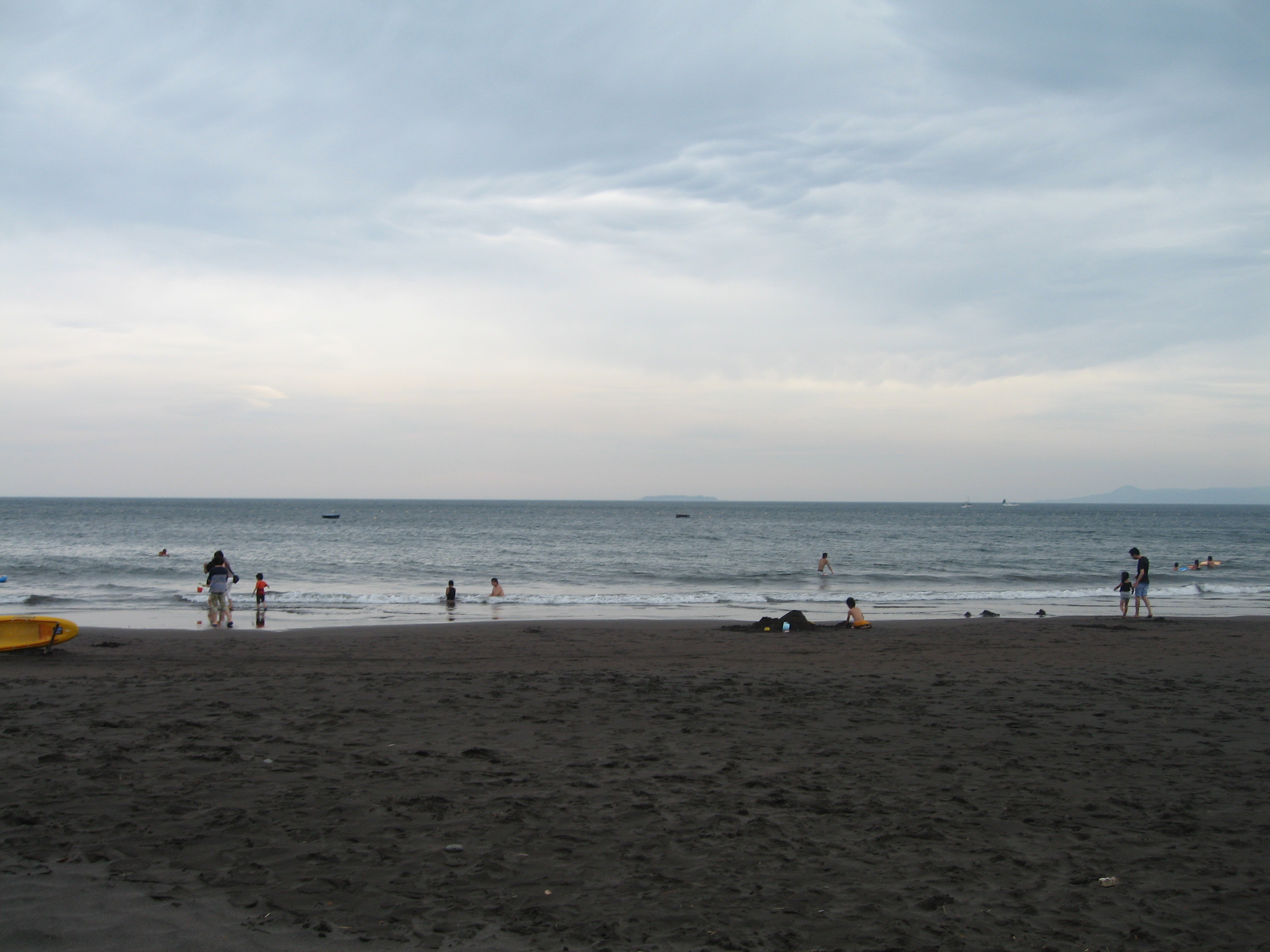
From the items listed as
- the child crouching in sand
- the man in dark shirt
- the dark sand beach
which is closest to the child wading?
the dark sand beach

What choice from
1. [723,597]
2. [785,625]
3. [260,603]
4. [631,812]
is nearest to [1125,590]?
[785,625]

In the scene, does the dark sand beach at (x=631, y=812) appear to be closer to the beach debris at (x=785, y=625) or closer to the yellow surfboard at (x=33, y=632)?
the yellow surfboard at (x=33, y=632)

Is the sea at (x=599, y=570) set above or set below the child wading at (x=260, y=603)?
below

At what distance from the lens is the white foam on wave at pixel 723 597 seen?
1040 inches

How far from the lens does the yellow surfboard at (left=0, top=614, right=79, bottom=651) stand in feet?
42.6

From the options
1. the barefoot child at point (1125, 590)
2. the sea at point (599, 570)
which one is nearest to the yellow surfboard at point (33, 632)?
the sea at point (599, 570)

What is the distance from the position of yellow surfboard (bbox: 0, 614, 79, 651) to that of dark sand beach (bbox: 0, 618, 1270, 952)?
2463 mm

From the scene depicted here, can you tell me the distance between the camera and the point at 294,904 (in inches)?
175

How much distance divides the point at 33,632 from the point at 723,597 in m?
19.8

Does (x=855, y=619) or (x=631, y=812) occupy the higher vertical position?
(x=631, y=812)

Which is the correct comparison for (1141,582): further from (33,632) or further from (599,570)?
(599,570)

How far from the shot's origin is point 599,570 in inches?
1581

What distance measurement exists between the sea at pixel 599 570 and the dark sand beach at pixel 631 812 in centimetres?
1212

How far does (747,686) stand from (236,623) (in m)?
14.8
